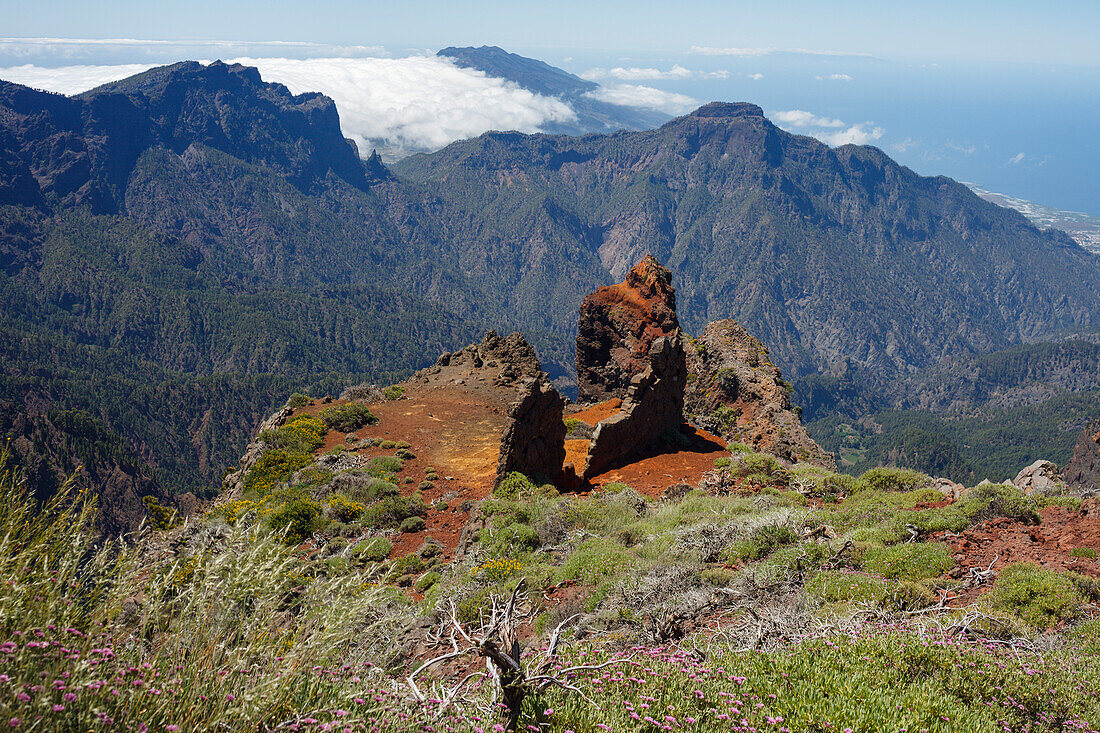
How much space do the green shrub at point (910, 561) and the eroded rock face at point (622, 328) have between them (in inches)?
873

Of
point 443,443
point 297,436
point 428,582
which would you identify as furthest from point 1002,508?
point 297,436

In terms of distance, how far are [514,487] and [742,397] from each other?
16.7m

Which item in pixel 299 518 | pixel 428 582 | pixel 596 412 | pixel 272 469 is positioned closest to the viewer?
pixel 428 582

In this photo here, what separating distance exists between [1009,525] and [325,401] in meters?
28.4

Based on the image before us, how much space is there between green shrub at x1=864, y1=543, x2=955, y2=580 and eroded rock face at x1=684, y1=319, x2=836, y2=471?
13679mm

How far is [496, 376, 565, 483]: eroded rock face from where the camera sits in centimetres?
1755

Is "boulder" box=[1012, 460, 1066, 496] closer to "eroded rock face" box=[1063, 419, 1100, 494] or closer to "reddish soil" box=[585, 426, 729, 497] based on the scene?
"reddish soil" box=[585, 426, 729, 497]

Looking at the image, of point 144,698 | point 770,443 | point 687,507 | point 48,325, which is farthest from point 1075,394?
point 48,325

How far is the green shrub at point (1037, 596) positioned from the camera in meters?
7.07

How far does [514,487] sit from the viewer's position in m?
16.8

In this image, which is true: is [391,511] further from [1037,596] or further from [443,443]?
[1037,596]

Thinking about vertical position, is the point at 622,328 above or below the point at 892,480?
below

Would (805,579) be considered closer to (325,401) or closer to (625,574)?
(625,574)

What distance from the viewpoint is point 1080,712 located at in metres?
5.11
